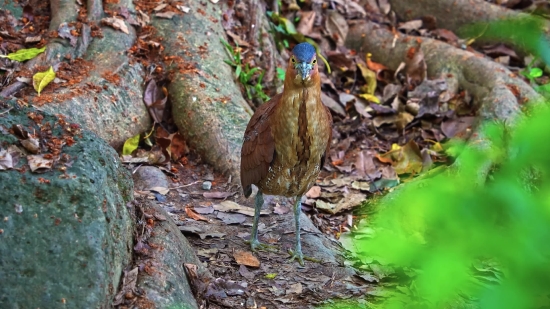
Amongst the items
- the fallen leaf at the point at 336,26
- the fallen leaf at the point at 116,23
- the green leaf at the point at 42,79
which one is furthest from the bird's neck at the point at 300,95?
the fallen leaf at the point at 336,26

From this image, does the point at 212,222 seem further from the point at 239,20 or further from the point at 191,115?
the point at 239,20

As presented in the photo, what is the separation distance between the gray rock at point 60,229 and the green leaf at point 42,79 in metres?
2.28

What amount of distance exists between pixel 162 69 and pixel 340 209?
2287mm

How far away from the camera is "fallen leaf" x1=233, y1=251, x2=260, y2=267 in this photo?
183 inches

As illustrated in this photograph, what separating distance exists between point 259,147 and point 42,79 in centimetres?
217

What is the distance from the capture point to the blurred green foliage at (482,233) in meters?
1.22

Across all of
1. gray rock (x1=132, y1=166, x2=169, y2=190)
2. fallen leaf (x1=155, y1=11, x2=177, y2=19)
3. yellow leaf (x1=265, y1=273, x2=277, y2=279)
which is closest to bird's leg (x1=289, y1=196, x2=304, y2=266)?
yellow leaf (x1=265, y1=273, x2=277, y2=279)

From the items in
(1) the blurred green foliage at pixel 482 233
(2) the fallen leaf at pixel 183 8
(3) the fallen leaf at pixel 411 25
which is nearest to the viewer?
(1) the blurred green foliage at pixel 482 233

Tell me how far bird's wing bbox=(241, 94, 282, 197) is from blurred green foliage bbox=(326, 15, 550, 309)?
10.9 ft

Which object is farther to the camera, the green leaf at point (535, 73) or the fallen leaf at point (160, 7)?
the green leaf at point (535, 73)

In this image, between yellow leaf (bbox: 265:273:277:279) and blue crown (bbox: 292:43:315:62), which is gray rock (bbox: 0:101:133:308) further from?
blue crown (bbox: 292:43:315:62)

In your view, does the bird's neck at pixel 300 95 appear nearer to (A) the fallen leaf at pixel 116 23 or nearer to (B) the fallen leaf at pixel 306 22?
(A) the fallen leaf at pixel 116 23

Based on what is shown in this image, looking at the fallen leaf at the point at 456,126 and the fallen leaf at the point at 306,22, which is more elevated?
the fallen leaf at the point at 306,22

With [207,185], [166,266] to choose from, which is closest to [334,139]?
[207,185]
